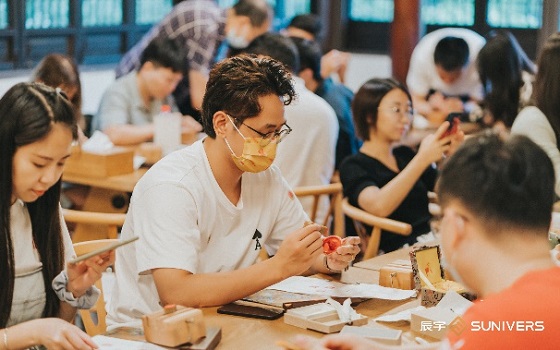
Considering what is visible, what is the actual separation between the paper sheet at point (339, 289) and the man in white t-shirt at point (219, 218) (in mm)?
97

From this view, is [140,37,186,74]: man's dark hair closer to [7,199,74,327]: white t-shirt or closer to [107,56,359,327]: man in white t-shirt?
[107,56,359,327]: man in white t-shirt

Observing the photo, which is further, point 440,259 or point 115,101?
point 115,101

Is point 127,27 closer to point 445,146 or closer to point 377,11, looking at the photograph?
point 377,11

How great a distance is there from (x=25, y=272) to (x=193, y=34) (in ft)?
11.0

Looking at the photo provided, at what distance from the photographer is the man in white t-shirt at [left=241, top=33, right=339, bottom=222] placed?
4148mm

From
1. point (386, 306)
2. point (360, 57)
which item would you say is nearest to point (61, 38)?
point (360, 57)

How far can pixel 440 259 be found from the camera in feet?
8.38

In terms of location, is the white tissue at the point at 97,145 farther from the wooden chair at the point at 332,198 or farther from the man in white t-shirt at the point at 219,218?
the man in white t-shirt at the point at 219,218

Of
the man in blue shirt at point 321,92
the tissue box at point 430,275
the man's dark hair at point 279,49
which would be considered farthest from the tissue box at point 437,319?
the man in blue shirt at point 321,92

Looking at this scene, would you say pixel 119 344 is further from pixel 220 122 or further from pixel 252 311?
pixel 220 122

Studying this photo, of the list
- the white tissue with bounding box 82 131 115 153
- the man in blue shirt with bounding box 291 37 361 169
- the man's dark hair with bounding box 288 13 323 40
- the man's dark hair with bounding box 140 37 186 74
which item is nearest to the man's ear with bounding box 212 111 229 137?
the white tissue with bounding box 82 131 115 153

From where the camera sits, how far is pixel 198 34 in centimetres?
543

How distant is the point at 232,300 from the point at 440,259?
0.65 meters

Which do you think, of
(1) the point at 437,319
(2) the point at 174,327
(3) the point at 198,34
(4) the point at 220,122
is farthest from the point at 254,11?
(2) the point at 174,327
